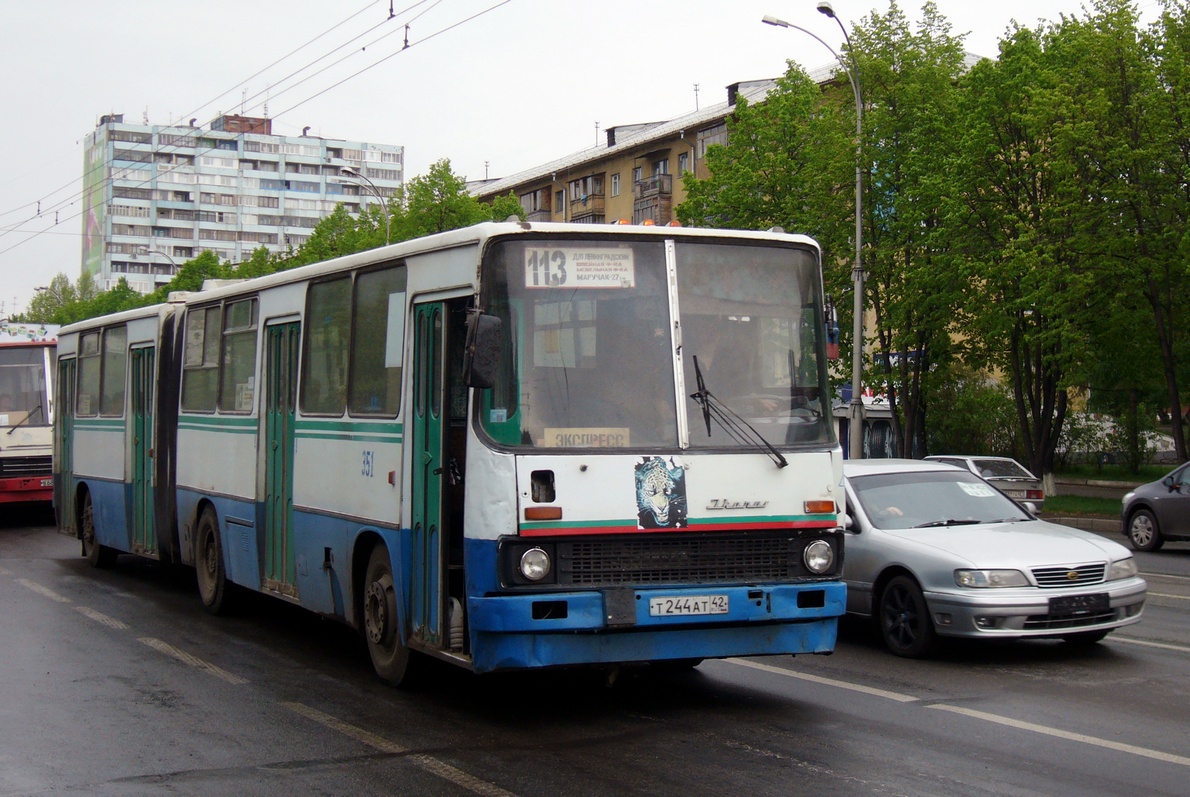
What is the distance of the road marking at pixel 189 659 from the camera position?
9375mm

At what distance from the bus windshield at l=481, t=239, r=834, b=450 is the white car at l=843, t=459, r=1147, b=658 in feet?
4.74

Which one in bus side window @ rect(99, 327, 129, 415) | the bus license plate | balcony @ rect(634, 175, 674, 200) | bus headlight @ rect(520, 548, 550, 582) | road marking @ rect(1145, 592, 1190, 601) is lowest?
road marking @ rect(1145, 592, 1190, 601)

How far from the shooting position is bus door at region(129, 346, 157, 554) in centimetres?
1474

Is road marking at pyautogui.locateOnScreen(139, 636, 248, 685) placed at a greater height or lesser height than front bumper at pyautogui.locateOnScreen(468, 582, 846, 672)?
lesser

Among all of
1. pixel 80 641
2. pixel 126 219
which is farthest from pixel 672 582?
pixel 126 219

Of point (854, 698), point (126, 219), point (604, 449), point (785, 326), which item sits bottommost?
point (854, 698)

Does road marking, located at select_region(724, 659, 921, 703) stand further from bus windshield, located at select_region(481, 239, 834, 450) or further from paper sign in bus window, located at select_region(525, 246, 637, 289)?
paper sign in bus window, located at select_region(525, 246, 637, 289)

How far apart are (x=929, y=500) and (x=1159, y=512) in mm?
11675

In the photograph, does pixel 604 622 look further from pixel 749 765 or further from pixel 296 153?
pixel 296 153

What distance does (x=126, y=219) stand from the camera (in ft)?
500

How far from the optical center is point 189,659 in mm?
10148

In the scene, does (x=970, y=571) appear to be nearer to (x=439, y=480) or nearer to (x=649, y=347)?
(x=649, y=347)

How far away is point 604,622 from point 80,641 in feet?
18.0

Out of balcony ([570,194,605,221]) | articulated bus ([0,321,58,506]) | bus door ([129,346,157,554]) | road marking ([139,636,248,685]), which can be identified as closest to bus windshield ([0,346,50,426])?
articulated bus ([0,321,58,506])
